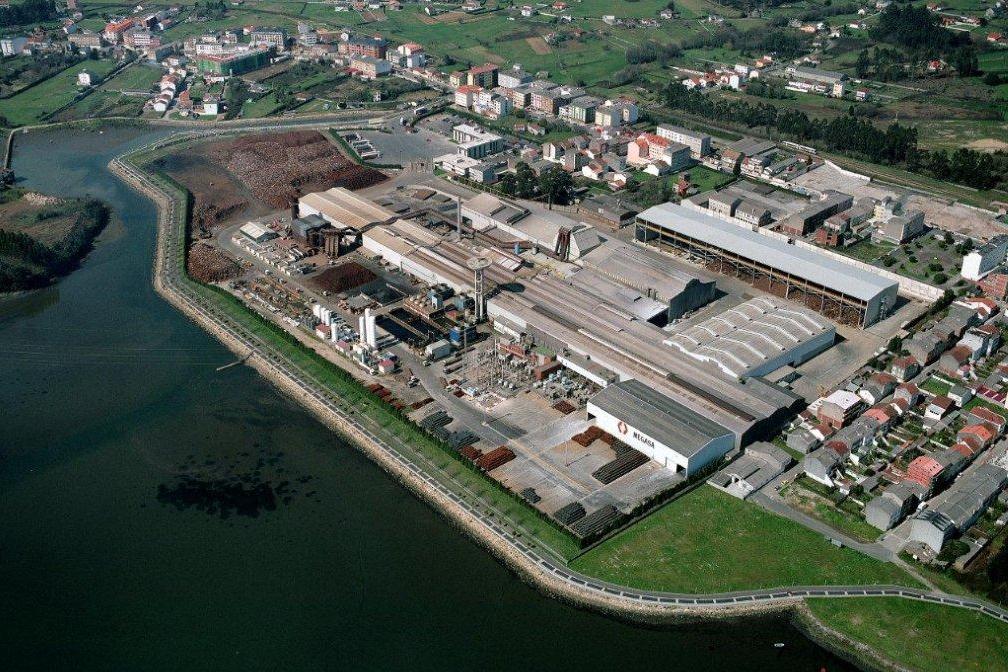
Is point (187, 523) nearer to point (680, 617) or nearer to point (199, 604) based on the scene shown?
point (199, 604)

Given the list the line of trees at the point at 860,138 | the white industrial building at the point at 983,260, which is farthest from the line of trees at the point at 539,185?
the white industrial building at the point at 983,260

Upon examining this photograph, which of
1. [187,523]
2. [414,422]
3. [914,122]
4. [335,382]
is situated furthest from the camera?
[914,122]

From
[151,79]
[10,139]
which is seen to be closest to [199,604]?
[10,139]

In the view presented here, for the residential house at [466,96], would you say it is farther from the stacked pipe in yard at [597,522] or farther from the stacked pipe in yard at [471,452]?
the stacked pipe in yard at [597,522]

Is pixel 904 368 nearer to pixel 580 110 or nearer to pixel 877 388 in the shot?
pixel 877 388

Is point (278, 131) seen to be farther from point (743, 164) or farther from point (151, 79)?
point (743, 164)

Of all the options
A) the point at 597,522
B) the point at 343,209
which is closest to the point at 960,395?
the point at 597,522

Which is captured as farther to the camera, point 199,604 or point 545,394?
point 545,394

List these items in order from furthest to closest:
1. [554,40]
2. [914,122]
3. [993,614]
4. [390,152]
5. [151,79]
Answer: [554,40], [151,79], [914,122], [390,152], [993,614]
